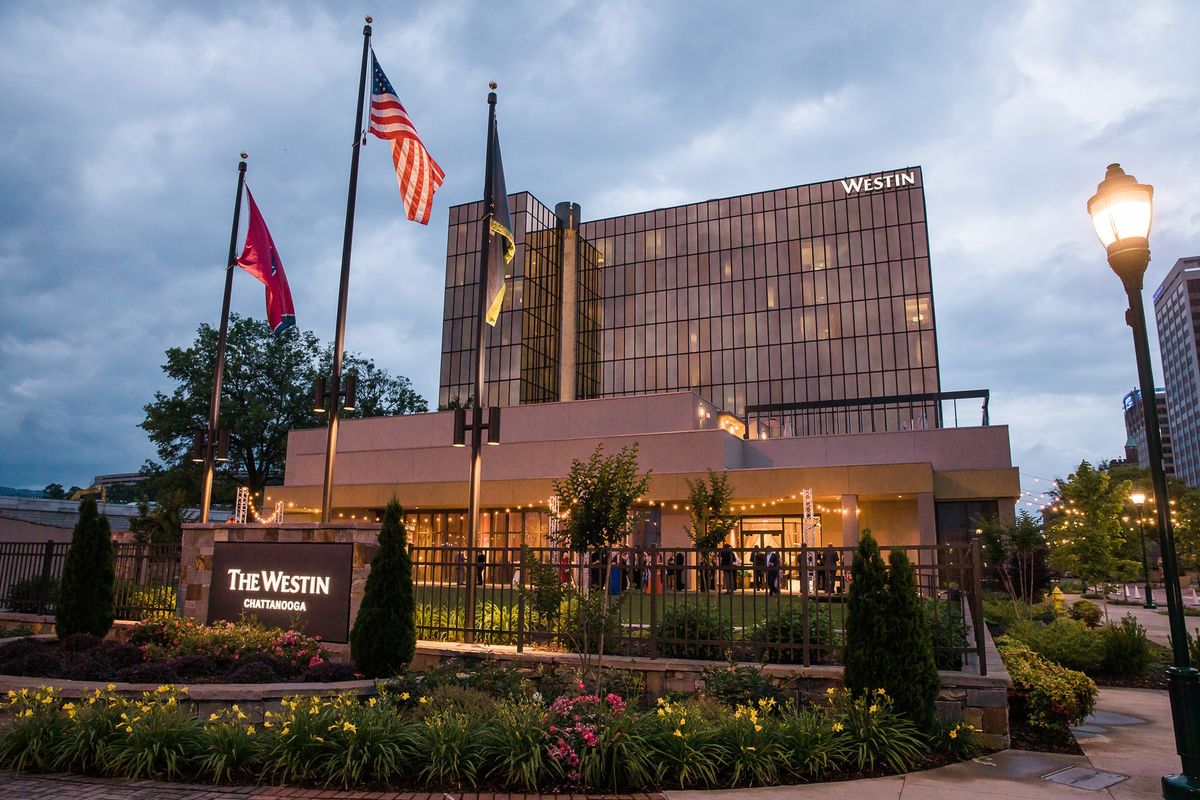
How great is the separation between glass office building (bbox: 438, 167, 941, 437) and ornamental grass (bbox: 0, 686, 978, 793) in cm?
5901

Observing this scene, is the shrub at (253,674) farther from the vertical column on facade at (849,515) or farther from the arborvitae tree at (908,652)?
the vertical column on facade at (849,515)

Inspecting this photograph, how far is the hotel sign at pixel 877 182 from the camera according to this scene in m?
69.4

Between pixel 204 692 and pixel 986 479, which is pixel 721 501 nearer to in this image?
pixel 986 479

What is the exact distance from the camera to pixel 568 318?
77.9 metres

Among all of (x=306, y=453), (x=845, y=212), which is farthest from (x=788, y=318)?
(x=306, y=453)

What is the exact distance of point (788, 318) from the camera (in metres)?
72.8

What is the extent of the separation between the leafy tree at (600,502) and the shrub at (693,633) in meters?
5.29

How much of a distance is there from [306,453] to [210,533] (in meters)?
35.2

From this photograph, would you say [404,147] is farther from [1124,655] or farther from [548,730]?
[1124,655]

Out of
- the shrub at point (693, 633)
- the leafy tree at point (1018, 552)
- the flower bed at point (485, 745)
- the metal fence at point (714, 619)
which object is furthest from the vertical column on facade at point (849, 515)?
the flower bed at point (485, 745)

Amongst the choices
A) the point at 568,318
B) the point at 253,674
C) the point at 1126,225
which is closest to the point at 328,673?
the point at 253,674

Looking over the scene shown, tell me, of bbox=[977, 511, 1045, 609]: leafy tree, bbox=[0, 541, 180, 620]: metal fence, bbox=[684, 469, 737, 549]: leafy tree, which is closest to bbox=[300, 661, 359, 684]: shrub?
bbox=[0, 541, 180, 620]: metal fence

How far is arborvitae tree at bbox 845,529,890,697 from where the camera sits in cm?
816

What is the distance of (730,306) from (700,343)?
4486mm
